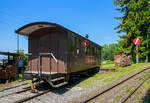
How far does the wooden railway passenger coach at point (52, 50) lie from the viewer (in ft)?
26.3

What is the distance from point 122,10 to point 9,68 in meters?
26.7

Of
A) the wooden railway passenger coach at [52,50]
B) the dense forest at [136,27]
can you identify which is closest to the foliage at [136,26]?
the dense forest at [136,27]

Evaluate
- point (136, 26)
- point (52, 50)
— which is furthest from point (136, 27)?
point (52, 50)

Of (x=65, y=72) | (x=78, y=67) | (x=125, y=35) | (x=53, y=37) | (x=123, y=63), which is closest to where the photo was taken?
(x=65, y=72)

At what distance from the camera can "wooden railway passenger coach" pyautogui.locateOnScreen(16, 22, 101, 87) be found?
801 cm

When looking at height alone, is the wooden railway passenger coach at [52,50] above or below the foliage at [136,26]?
below

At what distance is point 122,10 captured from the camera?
30547mm

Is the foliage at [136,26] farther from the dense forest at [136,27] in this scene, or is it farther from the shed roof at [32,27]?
the shed roof at [32,27]

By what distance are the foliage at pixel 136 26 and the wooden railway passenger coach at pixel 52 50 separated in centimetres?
2112

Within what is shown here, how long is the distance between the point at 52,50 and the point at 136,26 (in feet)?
77.6

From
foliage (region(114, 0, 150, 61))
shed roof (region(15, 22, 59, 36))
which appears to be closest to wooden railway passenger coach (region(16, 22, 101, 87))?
shed roof (region(15, 22, 59, 36))

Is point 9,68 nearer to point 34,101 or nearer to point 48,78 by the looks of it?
point 48,78

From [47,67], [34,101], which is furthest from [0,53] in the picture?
[34,101]

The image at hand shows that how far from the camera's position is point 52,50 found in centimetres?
859
